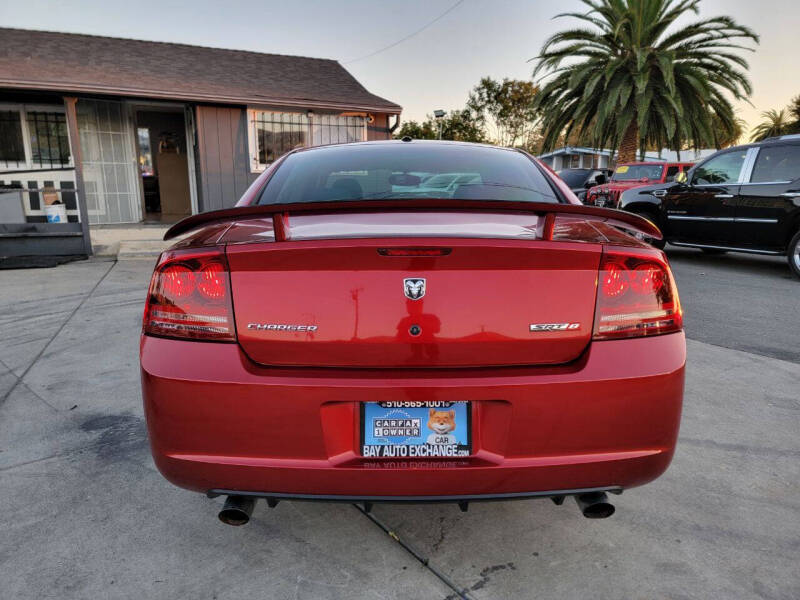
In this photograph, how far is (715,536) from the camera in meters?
2.08

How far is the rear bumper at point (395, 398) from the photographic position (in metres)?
1.57

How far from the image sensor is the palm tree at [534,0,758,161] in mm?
16250

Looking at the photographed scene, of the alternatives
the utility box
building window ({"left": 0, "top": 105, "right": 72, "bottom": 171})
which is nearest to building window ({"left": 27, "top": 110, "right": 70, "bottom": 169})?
building window ({"left": 0, "top": 105, "right": 72, "bottom": 171})

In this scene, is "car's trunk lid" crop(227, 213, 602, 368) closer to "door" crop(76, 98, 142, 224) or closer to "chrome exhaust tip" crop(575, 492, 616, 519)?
"chrome exhaust tip" crop(575, 492, 616, 519)

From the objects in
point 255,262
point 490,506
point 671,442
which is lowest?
point 490,506

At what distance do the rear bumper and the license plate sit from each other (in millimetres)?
25

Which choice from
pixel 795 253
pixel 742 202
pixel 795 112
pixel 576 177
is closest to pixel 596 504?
pixel 795 253

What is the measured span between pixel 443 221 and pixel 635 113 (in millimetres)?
17447

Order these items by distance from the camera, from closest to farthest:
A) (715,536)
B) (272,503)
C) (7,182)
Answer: (272,503), (715,536), (7,182)

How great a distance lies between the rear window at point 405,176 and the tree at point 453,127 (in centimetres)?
3088

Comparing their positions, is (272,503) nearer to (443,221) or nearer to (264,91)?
(443,221)

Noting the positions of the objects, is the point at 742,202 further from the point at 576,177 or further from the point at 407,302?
the point at 576,177

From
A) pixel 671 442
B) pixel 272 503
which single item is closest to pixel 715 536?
pixel 671 442

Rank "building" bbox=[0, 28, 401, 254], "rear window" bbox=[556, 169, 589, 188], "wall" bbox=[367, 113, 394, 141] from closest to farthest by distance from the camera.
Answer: "building" bbox=[0, 28, 401, 254] → "wall" bbox=[367, 113, 394, 141] → "rear window" bbox=[556, 169, 589, 188]
